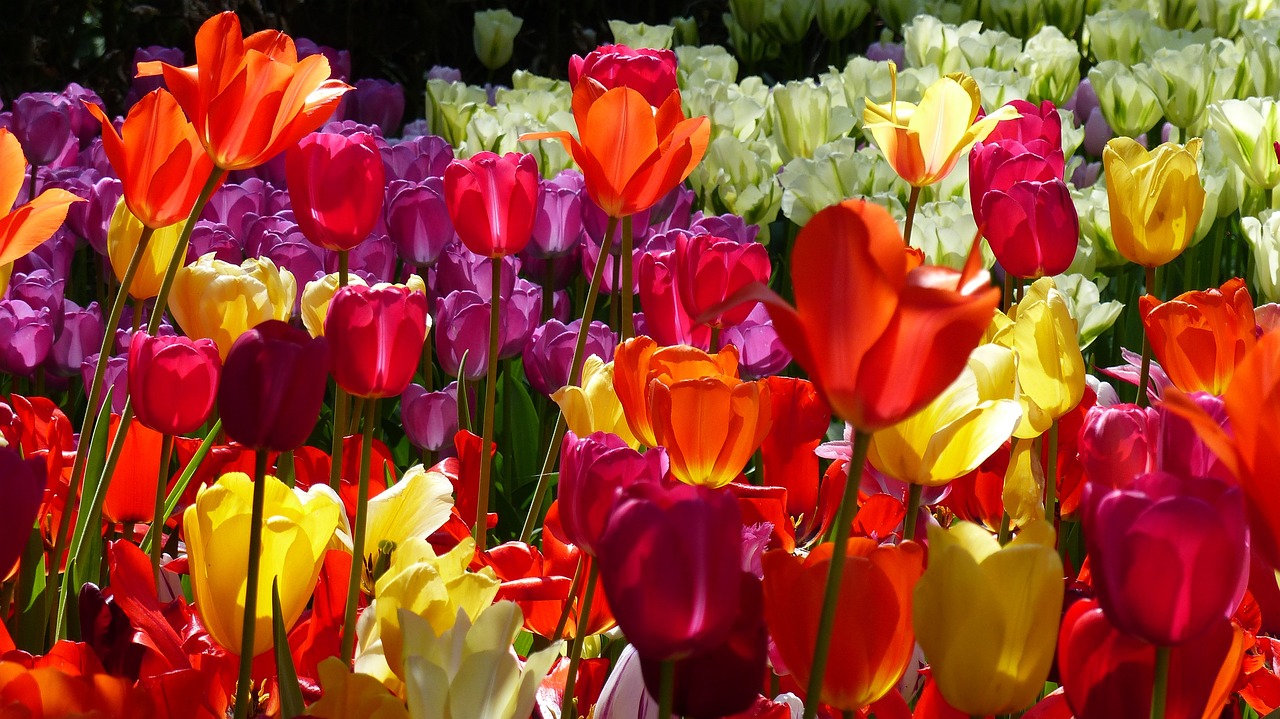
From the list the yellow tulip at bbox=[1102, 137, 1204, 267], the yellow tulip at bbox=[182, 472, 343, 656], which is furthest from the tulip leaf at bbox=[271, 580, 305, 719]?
the yellow tulip at bbox=[1102, 137, 1204, 267]

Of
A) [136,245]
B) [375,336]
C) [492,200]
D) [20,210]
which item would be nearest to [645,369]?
[375,336]

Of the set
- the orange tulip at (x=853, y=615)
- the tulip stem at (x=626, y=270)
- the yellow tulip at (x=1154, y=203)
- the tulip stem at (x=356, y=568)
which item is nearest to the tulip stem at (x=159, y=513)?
the tulip stem at (x=356, y=568)

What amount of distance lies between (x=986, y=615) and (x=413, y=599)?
0.85ft

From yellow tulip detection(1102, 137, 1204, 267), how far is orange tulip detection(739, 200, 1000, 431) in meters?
0.84

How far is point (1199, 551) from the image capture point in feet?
1.68

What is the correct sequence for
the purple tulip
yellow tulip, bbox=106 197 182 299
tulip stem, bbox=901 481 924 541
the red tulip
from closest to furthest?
tulip stem, bbox=901 481 924 541
the red tulip
yellow tulip, bbox=106 197 182 299
the purple tulip

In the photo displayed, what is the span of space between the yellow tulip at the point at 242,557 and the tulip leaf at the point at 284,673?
1 cm

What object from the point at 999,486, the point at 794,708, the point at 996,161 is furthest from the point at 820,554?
the point at 996,161

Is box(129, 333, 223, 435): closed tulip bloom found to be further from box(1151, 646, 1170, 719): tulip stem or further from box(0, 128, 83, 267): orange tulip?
box(1151, 646, 1170, 719): tulip stem

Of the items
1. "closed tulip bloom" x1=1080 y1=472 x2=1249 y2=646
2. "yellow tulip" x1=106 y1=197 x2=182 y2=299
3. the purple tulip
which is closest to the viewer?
"closed tulip bloom" x1=1080 y1=472 x2=1249 y2=646

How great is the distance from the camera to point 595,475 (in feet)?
2.29

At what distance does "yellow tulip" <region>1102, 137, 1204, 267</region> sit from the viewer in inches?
50.6

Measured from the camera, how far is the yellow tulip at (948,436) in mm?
802

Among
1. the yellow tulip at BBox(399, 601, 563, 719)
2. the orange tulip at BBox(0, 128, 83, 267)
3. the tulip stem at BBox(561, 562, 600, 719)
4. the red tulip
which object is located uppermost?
the orange tulip at BBox(0, 128, 83, 267)
